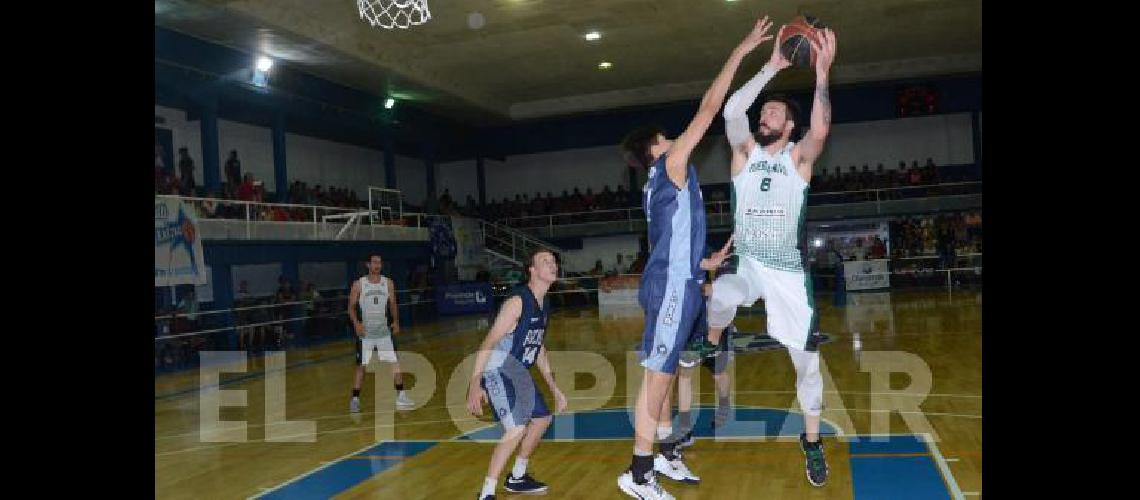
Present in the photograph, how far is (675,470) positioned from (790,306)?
1.23 meters

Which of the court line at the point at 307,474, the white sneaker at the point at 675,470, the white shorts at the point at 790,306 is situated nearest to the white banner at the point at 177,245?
the court line at the point at 307,474

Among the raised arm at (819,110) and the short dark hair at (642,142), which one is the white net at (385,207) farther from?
the raised arm at (819,110)

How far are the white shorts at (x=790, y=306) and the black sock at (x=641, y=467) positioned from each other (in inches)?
39.4

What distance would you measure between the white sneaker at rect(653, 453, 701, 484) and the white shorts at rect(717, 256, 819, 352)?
997mm

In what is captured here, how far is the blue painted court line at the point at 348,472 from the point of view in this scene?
5824mm

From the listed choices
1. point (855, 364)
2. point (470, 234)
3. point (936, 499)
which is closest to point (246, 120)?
point (470, 234)

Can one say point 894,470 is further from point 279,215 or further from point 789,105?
point 279,215

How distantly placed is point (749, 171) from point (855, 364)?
6252mm

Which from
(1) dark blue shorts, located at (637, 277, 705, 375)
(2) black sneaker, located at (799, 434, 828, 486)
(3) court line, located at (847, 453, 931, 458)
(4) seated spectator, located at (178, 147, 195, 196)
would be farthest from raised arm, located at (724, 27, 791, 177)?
(4) seated spectator, located at (178, 147, 195, 196)

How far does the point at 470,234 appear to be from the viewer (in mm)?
25781

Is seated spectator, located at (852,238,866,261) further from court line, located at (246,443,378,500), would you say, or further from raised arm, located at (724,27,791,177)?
raised arm, located at (724,27,791,177)
